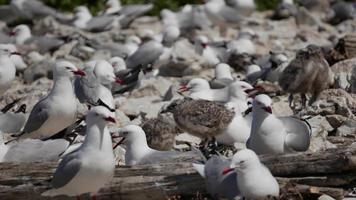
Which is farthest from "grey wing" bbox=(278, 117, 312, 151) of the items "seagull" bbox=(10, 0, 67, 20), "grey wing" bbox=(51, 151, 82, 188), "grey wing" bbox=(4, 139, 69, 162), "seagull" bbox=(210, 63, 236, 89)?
"seagull" bbox=(10, 0, 67, 20)

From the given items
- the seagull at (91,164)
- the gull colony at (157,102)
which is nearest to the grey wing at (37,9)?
the gull colony at (157,102)

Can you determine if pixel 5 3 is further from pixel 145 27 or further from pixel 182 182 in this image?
pixel 182 182

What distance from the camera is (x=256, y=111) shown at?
8.79 meters

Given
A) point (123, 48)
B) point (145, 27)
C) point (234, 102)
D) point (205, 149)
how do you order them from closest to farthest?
point (205, 149)
point (234, 102)
point (123, 48)
point (145, 27)

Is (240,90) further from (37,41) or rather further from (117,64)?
(37,41)

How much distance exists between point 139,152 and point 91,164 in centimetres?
165

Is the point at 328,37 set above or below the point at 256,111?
below

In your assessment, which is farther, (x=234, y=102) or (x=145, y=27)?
(x=145, y=27)

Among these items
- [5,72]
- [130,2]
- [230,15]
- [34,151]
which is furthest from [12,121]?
[130,2]

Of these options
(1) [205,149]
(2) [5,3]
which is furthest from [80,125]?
(2) [5,3]

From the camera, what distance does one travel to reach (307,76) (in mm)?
11680

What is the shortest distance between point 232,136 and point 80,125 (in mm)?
1529

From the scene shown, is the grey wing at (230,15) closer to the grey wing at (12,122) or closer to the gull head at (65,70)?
the grey wing at (12,122)

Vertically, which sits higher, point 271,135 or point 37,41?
point 271,135
